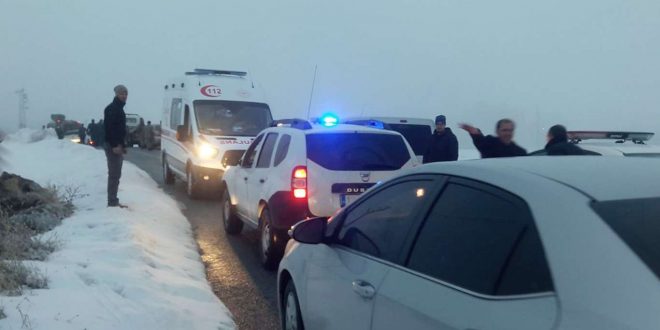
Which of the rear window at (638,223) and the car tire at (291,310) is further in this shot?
the car tire at (291,310)

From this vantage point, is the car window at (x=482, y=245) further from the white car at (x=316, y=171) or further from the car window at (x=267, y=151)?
the car window at (x=267, y=151)

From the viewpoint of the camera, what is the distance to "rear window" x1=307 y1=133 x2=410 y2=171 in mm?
7652

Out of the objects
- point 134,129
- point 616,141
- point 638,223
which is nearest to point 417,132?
point 616,141

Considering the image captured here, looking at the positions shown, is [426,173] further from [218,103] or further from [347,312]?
[218,103]

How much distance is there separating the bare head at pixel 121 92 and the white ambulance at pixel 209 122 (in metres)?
3.65

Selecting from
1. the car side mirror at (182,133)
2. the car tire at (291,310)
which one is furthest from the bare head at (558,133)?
the car side mirror at (182,133)

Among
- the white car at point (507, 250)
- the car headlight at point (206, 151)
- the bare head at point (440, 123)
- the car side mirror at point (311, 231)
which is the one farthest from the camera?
the car headlight at point (206, 151)

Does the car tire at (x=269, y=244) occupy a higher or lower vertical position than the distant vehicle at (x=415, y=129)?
lower

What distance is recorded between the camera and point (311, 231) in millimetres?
4363

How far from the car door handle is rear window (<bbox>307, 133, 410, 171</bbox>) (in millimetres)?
4036

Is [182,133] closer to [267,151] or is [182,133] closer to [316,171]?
[267,151]

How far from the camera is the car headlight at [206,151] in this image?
14.2m

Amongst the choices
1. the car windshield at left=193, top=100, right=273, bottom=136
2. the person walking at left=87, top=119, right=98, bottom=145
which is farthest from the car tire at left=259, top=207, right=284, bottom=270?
the person walking at left=87, top=119, right=98, bottom=145

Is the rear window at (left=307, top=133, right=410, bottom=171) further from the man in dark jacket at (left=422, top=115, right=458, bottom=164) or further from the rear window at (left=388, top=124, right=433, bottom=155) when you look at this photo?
the rear window at (left=388, top=124, right=433, bottom=155)
